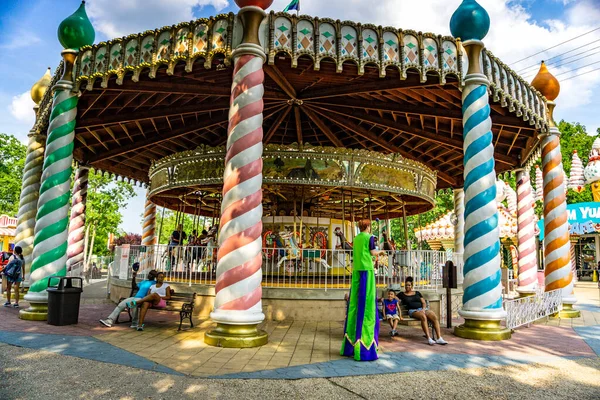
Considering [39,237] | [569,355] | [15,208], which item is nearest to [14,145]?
[15,208]

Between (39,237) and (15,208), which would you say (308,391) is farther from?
(15,208)

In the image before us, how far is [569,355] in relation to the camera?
6852 mm

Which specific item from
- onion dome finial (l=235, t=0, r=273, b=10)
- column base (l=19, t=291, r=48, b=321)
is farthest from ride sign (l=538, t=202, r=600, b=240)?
column base (l=19, t=291, r=48, b=321)

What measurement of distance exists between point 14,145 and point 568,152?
54083 millimetres

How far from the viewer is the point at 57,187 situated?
9672 millimetres

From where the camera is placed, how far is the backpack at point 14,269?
430 inches

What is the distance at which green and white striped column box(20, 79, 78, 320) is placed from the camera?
9227 mm

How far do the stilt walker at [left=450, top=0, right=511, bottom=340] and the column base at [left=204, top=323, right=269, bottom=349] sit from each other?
4.34 meters

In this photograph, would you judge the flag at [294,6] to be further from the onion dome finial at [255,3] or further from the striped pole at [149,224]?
the striped pole at [149,224]

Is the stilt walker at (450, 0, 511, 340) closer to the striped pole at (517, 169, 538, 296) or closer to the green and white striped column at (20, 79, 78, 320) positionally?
the striped pole at (517, 169, 538, 296)

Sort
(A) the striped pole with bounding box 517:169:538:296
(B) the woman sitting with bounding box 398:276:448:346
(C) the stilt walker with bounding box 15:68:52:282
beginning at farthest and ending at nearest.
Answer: (A) the striped pole with bounding box 517:169:538:296, (C) the stilt walker with bounding box 15:68:52:282, (B) the woman sitting with bounding box 398:276:448:346

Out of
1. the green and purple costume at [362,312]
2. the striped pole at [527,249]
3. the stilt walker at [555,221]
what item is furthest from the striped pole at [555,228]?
the green and purple costume at [362,312]

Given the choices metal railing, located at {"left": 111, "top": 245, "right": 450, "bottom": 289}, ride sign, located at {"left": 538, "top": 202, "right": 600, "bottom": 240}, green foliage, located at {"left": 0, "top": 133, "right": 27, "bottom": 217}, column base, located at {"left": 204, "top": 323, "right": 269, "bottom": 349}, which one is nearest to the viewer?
column base, located at {"left": 204, "top": 323, "right": 269, "bottom": 349}

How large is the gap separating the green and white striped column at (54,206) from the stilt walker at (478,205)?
919 centimetres
